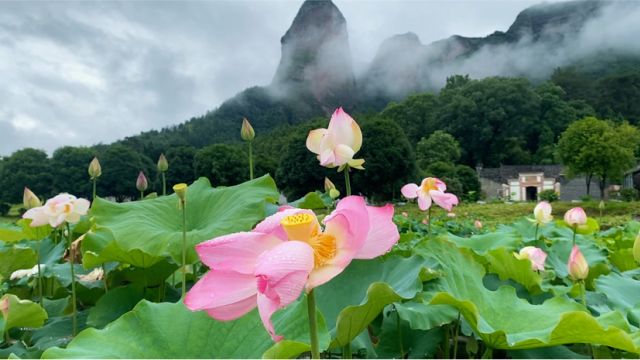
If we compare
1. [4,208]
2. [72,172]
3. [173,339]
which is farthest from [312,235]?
[4,208]

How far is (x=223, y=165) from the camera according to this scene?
24375 millimetres

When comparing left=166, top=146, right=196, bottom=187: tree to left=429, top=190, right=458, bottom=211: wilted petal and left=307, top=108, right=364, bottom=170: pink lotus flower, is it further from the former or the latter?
left=307, top=108, right=364, bottom=170: pink lotus flower

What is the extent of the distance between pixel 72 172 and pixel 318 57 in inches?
2109

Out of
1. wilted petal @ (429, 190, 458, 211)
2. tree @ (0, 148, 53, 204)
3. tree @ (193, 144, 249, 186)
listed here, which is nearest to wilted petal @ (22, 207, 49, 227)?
wilted petal @ (429, 190, 458, 211)

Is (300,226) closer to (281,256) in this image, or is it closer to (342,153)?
(281,256)

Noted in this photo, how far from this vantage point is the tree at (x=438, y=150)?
3181 centimetres

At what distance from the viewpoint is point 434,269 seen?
811 mm

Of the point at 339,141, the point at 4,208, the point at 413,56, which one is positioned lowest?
the point at 4,208

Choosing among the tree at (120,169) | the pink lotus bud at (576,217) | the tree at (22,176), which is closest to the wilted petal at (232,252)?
the pink lotus bud at (576,217)

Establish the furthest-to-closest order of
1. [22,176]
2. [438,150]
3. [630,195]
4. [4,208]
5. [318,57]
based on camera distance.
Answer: [318,57] → [438,150] → [4,208] → [22,176] → [630,195]

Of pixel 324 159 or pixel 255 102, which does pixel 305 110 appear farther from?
pixel 324 159

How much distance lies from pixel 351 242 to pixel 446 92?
41.1m

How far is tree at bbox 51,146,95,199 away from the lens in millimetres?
26453

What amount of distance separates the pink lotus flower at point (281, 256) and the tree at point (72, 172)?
2764cm
